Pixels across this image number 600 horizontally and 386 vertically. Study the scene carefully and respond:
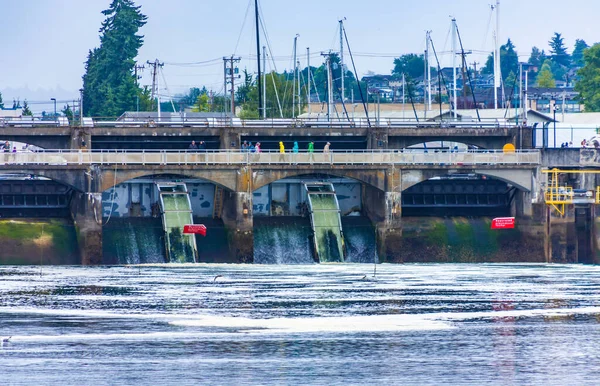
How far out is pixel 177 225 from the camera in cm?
8519

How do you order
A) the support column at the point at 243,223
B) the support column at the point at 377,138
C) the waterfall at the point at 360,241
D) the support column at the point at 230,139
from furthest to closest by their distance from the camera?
the support column at the point at 377,138 → the support column at the point at 230,139 → the waterfall at the point at 360,241 → the support column at the point at 243,223

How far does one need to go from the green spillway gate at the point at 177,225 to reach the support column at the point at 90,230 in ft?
16.2

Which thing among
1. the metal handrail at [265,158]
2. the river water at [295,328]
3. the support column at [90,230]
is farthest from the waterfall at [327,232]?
the support column at [90,230]

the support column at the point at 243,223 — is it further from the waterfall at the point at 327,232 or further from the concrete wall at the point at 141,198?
the concrete wall at the point at 141,198

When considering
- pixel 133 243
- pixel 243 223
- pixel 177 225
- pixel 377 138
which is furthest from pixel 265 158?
pixel 377 138

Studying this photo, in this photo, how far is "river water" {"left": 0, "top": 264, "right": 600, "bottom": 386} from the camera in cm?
4491

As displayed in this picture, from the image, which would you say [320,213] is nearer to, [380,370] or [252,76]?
[380,370]

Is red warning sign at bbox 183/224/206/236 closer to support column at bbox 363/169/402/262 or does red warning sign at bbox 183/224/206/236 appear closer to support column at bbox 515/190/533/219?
support column at bbox 363/169/402/262

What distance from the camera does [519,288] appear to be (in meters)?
71.4

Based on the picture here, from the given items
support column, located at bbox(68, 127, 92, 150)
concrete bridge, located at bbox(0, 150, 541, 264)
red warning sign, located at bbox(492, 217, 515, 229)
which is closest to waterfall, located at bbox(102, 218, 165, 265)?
concrete bridge, located at bbox(0, 150, 541, 264)

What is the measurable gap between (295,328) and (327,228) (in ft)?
109

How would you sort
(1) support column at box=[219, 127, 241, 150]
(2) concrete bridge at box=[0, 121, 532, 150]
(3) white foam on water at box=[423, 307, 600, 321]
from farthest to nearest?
1. (1) support column at box=[219, 127, 241, 150]
2. (2) concrete bridge at box=[0, 121, 532, 150]
3. (3) white foam on water at box=[423, 307, 600, 321]

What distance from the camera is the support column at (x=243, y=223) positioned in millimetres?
85244

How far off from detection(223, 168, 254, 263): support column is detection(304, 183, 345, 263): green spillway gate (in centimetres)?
507
